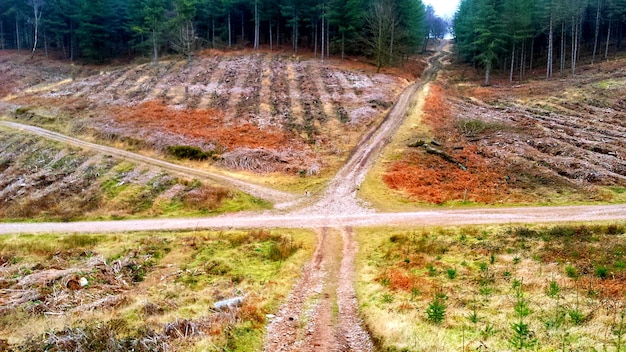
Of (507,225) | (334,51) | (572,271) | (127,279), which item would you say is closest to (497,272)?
(572,271)

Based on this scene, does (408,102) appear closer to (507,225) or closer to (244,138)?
(244,138)

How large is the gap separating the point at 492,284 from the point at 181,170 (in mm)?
27003

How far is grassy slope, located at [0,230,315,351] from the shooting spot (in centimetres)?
1235

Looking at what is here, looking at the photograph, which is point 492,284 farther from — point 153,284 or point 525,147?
point 525,147

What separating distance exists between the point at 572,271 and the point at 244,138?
3092 cm

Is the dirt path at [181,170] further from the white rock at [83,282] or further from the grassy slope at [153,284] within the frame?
the white rock at [83,282]

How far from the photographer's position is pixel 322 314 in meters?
14.3

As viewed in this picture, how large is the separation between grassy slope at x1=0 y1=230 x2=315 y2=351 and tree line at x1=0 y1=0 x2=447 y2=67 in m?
50.5

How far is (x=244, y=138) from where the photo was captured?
4075cm

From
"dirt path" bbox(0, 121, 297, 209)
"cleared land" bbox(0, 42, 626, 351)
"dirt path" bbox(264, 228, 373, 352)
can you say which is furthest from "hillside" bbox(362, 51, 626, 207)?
"dirt path" bbox(264, 228, 373, 352)

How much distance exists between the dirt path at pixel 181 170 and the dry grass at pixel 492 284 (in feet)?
28.8

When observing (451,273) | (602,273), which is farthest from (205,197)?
(602,273)

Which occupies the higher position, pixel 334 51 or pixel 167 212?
pixel 334 51

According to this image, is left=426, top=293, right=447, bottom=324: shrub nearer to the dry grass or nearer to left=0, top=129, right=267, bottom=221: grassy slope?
the dry grass
